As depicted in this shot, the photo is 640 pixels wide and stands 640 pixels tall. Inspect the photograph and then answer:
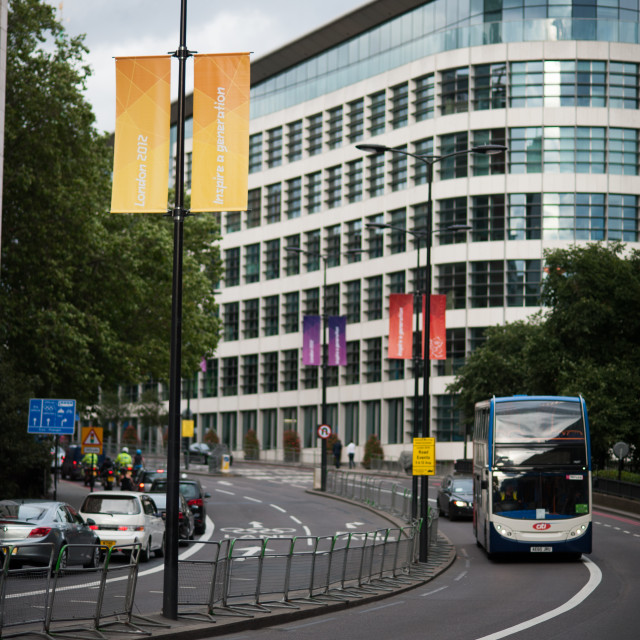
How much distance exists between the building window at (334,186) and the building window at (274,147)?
612 centimetres

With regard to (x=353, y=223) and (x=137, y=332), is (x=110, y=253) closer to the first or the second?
(x=137, y=332)

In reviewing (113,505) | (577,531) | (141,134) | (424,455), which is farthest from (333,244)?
(141,134)

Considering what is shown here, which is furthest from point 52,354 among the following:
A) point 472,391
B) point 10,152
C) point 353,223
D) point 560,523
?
point 353,223

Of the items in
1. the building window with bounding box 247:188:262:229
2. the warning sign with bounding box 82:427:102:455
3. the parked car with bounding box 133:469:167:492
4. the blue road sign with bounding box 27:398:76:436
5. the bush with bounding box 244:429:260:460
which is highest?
the building window with bounding box 247:188:262:229

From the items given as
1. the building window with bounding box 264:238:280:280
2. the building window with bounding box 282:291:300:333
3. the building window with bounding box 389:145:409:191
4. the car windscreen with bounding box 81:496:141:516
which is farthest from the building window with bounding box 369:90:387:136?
the car windscreen with bounding box 81:496:141:516

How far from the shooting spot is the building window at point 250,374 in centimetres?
9225

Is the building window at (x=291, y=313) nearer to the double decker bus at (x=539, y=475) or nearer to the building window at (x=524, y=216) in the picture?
the building window at (x=524, y=216)

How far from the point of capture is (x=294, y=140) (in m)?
89.4

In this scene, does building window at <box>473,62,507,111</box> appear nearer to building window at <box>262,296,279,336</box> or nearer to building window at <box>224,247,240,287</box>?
building window at <box>262,296,279,336</box>

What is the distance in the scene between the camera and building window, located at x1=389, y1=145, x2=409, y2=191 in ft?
261

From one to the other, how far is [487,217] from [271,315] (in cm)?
2155

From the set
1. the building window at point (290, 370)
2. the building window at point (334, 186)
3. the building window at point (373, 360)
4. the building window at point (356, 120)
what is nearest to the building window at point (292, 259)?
the building window at point (334, 186)

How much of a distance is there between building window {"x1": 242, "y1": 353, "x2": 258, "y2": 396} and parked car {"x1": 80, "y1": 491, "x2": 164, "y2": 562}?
210ft

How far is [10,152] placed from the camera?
35.8 m
